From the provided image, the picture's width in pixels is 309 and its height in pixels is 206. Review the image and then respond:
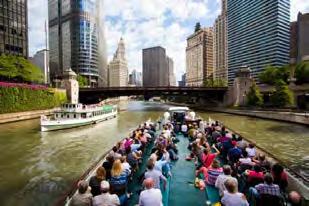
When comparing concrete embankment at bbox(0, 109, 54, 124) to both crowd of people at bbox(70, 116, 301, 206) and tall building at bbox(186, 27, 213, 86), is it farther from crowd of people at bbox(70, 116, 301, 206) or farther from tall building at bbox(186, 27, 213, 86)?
tall building at bbox(186, 27, 213, 86)

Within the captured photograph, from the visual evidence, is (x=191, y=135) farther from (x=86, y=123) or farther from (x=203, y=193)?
(x=86, y=123)

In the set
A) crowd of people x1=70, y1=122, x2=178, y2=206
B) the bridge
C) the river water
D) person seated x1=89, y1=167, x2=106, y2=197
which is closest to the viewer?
crowd of people x1=70, y1=122, x2=178, y2=206

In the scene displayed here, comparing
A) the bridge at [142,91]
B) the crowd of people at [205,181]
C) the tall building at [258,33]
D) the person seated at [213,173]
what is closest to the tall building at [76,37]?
the bridge at [142,91]

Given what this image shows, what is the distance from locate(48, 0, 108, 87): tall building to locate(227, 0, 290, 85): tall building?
83.1 metres

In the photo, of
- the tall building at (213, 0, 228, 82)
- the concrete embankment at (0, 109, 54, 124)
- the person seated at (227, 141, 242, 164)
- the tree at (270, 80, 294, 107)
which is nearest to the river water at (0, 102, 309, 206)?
the person seated at (227, 141, 242, 164)

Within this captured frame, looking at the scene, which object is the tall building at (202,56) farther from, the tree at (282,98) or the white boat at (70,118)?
the white boat at (70,118)

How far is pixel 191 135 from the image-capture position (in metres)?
17.2

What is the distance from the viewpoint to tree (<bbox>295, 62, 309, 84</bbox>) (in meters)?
72.6

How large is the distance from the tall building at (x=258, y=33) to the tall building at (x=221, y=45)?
356 inches

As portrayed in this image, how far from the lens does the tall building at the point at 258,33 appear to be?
14038cm

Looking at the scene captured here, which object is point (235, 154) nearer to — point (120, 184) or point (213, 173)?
point (213, 173)

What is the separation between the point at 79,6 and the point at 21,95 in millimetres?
119947

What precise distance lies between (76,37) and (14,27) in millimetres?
81872

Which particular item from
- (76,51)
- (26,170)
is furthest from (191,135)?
(76,51)
